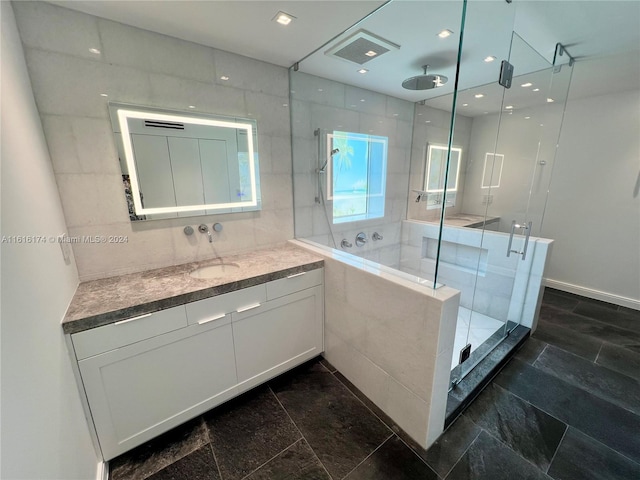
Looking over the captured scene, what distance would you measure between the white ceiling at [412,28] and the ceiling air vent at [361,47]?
0.16 feet

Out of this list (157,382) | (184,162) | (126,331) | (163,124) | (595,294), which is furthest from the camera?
(595,294)

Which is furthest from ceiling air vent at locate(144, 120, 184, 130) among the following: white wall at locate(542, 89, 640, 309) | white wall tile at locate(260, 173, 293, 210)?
white wall at locate(542, 89, 640, 309)

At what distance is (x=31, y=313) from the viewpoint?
0.85 meters

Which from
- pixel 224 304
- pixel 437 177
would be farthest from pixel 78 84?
pixel 437 177

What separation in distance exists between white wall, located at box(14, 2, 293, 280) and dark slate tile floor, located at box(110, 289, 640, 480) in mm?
1137

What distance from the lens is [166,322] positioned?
52.4 inches

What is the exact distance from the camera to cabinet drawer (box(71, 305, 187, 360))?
3.77 feet

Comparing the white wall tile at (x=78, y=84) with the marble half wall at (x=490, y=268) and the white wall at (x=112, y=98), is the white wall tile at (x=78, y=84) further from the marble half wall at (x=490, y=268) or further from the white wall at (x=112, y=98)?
the marble half wall at (x=490, y=268)

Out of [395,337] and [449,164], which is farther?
[449,164]

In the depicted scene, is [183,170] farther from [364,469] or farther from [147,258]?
[364,469]

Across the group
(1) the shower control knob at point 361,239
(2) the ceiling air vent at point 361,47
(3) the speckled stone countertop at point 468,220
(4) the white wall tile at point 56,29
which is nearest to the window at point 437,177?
(3) the speckled stone countertop at point 468,220

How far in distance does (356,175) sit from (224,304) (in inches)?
74.3

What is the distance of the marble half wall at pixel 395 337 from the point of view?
127cm

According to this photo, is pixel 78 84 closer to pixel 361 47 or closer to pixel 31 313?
pixel 31 313
